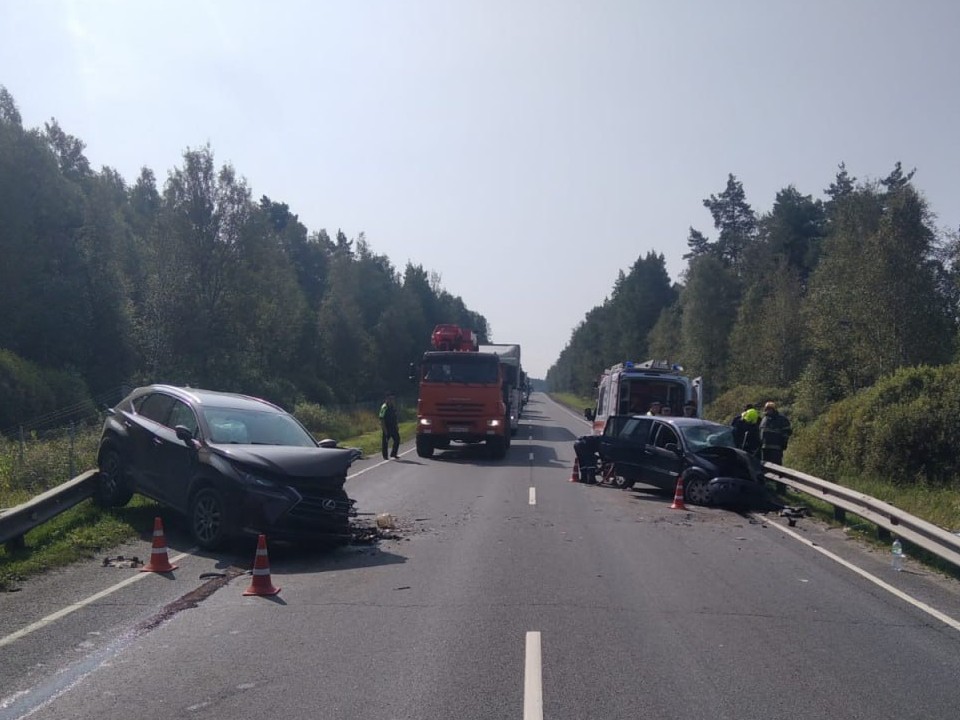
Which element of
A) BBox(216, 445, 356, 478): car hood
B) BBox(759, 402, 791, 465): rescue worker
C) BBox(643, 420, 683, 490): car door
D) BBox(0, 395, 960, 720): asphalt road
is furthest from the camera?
BBox(759, 402, 791, 465): rescue worker

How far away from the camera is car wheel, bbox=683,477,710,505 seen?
53.9 ft

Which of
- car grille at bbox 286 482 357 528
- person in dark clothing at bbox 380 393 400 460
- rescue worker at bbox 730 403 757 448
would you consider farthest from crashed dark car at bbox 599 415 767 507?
car grille at bbox 286 482 357 528

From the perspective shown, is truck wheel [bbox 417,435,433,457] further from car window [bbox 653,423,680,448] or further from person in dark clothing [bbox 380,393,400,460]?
car window [bbox 653,423,680,448]

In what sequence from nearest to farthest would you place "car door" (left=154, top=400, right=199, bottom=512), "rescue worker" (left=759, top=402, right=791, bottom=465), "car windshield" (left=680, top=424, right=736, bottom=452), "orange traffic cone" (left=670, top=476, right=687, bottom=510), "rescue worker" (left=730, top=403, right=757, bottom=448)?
"car door" (left=154, top=400, right=199, bottom=512) → "orange traffic cone" (left=670, top=476, right=687, bottom=510) → "car windshield" (left=680, top=424, right=736, bottom=452) → "rescue worker" (left=730, top=403, right=757, bottom=448) → "rescue worker" (left=759, top=402, right=791, bottom=465)

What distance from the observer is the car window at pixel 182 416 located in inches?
458

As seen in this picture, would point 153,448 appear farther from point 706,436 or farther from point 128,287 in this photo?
point 128,287

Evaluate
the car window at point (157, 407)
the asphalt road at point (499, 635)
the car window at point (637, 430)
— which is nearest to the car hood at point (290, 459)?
the asphalt road at point (499, 635)

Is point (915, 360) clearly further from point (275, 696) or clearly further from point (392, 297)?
point (392, 297)

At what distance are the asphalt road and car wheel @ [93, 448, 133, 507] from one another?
0.85 m

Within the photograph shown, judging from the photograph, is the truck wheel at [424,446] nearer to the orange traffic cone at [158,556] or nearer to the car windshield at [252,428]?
the car windshield at [252,428]

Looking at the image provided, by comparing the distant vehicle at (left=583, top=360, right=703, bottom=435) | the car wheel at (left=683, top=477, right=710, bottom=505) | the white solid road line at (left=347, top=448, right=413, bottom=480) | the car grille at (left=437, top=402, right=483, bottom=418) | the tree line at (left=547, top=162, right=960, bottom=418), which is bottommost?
the white solid road line at (left=347, top=448, right=413, bottom=480)

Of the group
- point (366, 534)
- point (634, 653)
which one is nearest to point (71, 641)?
point (634, 653)

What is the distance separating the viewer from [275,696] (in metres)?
5.82

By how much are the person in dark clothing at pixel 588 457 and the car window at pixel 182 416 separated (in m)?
10.5
